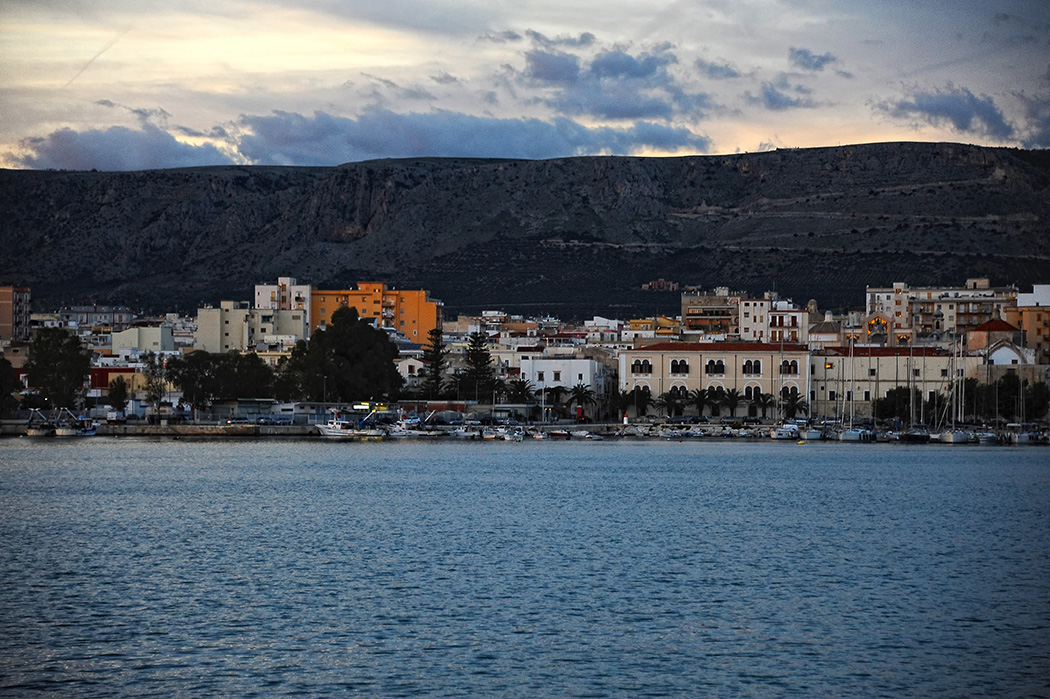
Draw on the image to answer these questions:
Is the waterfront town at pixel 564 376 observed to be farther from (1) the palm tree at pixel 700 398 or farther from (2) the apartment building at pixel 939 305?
(2) the apartment building at pixel 939 305

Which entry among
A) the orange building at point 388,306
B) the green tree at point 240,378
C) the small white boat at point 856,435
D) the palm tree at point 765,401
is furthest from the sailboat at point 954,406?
the orange building at point 388,306

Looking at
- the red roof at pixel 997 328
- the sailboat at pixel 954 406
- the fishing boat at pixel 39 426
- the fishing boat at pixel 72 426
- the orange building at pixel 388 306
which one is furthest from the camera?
the orange building at pixel 388 306

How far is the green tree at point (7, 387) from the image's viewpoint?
355 feet

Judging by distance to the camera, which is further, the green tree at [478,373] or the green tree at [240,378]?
the green tree at [478,373]

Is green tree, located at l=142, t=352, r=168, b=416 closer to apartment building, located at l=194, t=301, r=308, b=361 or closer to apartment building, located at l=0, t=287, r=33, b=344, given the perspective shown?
apartment building, located at l=194, t=301, r=308, b=361

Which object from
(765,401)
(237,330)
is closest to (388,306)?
(237,330)

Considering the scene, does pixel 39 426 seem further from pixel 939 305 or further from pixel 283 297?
pixel 939 305

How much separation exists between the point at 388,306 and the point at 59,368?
59352 mm

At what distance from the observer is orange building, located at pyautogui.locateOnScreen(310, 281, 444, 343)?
531ft

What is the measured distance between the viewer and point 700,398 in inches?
4796

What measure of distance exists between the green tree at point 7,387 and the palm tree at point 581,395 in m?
41.9

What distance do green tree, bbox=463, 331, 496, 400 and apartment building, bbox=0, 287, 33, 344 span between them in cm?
4851

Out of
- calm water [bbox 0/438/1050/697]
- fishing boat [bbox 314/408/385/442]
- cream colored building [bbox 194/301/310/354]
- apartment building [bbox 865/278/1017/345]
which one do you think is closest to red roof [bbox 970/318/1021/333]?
apartment building [bbox 865/278/1017/345]

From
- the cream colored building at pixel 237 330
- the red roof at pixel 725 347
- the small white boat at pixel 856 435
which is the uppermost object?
the cream colored building at pixel 237 330
